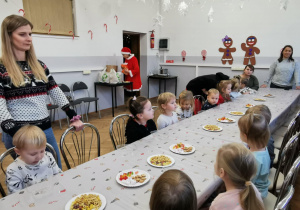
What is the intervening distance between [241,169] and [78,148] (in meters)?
1.46

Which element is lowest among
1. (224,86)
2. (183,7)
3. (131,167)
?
(131,167)

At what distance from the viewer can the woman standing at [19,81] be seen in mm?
1368

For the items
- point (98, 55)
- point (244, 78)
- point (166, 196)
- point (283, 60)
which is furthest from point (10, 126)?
point (283, 60)

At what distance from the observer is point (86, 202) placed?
979mm

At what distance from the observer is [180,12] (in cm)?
629

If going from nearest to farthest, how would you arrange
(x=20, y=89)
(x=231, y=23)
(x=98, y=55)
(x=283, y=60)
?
(x=20, y=89) → (x=283, y=60) → (x=98, y=55) → (x=231, y=23)

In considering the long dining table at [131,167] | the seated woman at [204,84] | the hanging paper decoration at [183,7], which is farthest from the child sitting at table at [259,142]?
the hanging paper decoration at [183,7]

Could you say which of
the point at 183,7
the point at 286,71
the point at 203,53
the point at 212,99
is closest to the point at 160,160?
the point at 212,99

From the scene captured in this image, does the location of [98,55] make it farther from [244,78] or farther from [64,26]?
[244,78]

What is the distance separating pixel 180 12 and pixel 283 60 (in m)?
3.22

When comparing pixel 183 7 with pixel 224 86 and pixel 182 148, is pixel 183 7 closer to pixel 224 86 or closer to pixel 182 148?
pixel 224 86

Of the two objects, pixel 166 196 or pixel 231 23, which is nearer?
pixel 166 196

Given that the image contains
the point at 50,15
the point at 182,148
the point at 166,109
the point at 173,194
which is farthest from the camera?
the point at 50,15

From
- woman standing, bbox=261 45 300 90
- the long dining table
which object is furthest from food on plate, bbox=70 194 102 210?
woman standing, bbox=261 45 300 90
